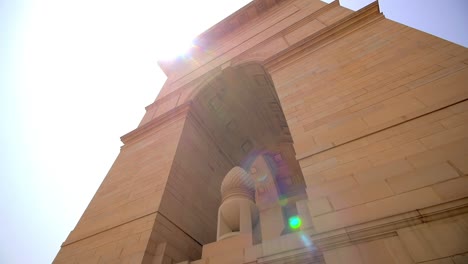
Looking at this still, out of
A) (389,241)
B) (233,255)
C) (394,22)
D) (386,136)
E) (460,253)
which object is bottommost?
(460,253)

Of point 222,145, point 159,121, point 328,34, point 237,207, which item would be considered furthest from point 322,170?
point 222,145

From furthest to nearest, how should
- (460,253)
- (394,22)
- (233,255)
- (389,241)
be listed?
1. (394,22)
2. (233,255)
3. (389,241)
4. (460,253)

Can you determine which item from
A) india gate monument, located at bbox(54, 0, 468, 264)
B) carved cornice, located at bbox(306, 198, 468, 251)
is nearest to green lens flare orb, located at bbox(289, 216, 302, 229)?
india gate monument, located at bbox(54, 0, 468, 264)

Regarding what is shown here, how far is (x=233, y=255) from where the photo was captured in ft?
13.0

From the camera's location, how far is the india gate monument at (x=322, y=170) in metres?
2.69

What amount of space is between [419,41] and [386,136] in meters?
2.85

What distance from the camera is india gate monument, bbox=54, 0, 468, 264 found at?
269cm

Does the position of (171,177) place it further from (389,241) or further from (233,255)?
(389,241)

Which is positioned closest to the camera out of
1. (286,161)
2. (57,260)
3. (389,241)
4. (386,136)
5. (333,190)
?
(389,241)

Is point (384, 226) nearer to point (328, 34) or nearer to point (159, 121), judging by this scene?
point (328, 34)

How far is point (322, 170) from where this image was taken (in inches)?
149

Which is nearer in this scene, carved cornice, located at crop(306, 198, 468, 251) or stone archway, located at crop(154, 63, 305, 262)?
carved cornice, located at crop(306, 198, 468, 251)

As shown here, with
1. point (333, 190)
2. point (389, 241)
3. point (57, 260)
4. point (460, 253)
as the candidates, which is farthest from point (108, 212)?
point (460, 253)

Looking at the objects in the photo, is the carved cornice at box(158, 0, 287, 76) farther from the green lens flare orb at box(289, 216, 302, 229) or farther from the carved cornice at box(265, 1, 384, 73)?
the green lens flare orb at box(289, 216, 302, 229)
